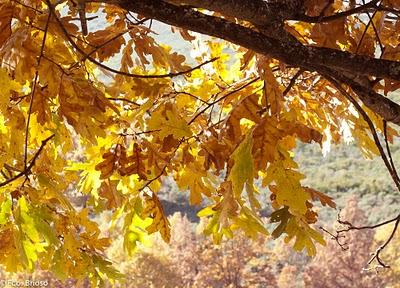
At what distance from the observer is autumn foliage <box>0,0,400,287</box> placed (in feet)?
3.86

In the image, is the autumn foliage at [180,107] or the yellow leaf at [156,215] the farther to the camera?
the yellow leaf at [156,215]

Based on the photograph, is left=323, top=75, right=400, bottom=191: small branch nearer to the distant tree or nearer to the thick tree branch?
the thick tree branch

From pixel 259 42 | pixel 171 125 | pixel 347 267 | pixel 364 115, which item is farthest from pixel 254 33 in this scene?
pixel 347 267

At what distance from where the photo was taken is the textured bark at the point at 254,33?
→ 1103mm

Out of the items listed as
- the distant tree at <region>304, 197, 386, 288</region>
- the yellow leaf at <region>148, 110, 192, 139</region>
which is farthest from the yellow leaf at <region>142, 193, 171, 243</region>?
the distant tree at <region>304, 197, 386, 288</region>

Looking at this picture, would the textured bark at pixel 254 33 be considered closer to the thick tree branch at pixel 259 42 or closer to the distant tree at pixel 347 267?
the thick tree branch at pixel 259 42

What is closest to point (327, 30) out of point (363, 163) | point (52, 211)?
point (52, 211)

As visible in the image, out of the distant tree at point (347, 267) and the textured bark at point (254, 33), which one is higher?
the distant tree at point (347, 267)

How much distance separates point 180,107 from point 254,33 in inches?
41.2

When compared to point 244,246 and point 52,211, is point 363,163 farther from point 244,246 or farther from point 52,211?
point 52,211

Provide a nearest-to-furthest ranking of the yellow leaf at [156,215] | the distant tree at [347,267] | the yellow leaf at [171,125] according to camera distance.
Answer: the yellow leaf at [171,125] → the yellow leaf at [156,215] → the distant tree at [347,267]

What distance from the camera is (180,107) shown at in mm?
2152

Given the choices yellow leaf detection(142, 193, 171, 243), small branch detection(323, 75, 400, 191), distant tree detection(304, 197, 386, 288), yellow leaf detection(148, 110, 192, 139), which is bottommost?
small branch detection(323, 75, 400, 191)

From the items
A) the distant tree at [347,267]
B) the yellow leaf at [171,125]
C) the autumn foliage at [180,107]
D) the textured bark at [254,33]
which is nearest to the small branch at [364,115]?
the autumn foliage at [180,107]
